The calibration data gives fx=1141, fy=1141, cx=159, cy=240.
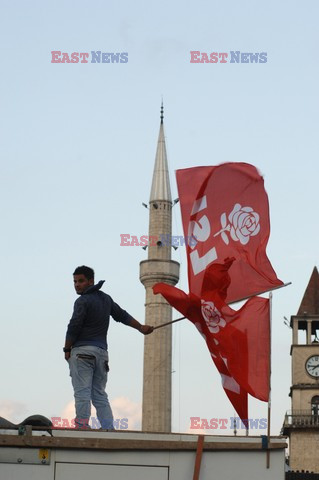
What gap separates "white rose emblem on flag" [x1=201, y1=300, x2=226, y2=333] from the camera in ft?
38.0

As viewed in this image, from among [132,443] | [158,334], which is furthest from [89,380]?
[158,334]

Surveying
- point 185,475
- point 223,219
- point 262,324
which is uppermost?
point 223,219

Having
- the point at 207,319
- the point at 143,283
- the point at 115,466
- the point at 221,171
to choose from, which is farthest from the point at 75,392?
the point at 143,283

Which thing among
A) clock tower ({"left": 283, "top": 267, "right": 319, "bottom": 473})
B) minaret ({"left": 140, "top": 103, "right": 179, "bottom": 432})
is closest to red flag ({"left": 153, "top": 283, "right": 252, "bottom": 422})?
clock tower ({"left": 283, "top": 267, "right": 319, "bottom": 473})

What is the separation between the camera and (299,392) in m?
73.6

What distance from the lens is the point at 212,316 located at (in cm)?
1159

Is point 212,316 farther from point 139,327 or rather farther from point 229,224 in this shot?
point 229,224

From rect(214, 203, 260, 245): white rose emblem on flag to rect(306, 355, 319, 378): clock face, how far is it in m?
63.3

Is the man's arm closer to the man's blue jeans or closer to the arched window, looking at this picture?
the man's blue jeans

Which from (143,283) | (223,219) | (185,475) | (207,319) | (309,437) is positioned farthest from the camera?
(143,283)

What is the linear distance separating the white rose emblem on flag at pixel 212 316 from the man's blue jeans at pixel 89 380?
1.27 metres

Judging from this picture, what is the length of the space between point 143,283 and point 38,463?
77.1m

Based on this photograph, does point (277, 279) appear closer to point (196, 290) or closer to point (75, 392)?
point (196, 290)

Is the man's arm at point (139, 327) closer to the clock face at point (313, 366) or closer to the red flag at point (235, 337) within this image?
the red flag at point (235, 337)
